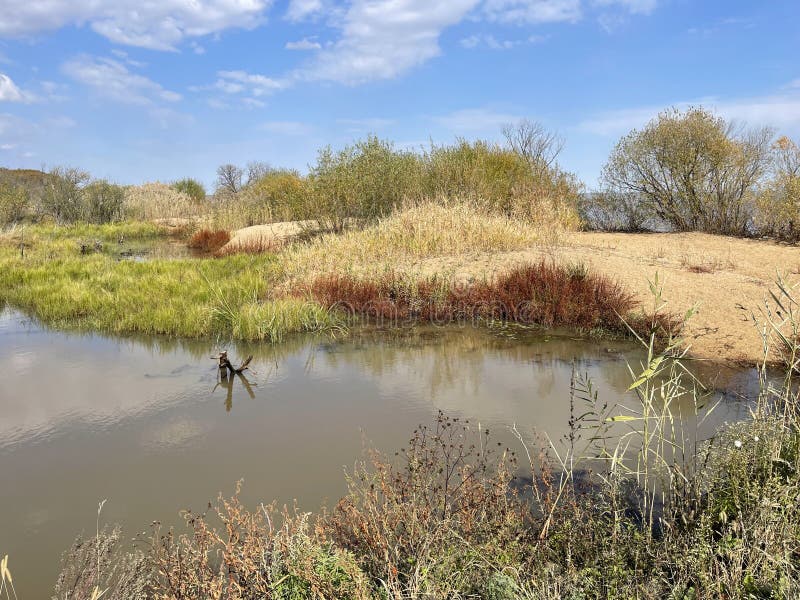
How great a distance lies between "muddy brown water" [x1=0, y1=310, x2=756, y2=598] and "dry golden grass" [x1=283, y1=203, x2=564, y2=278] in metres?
3.40

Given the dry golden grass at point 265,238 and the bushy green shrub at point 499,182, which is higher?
the bushy green shrub at point 499,182

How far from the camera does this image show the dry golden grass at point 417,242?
38.1ft

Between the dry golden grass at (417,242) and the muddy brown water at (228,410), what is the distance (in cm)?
340

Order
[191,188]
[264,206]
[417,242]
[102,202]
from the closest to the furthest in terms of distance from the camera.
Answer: [417,242], [264,206], [102,202], [191,188]

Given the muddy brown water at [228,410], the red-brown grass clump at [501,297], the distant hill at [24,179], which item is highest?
the distant hill at [24,179]

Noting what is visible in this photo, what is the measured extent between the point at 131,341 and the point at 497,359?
5413 mm

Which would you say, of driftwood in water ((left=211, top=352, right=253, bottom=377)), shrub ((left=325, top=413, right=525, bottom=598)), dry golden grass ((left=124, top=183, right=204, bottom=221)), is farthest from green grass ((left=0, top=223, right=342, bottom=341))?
dry golden grass ((left=124, top=183, right=204, bottom=221))

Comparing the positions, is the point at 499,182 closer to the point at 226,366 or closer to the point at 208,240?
the point at 208,240

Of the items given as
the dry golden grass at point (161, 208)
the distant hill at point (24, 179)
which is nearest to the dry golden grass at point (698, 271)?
the dry golden grass at point (161, 208)

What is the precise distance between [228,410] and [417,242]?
7412 mm

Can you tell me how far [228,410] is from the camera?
222 inches

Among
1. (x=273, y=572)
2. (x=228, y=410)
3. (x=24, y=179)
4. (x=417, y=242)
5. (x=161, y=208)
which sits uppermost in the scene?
(x=24, y=179)

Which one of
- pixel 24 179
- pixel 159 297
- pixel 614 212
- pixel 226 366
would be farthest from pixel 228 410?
pixel 24 179

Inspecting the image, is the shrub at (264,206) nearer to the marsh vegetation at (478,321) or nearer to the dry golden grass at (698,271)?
the marsh vegetation at (478,321)
